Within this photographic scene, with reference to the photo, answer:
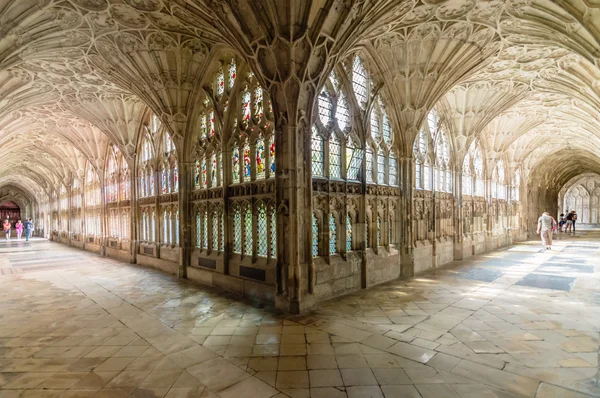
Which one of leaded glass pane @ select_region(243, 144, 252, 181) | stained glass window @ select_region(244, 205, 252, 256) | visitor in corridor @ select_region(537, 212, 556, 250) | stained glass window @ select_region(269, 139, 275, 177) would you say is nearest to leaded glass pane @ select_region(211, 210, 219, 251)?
stained glass window @ select_region(244, 205, 252, 256)

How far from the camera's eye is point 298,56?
6.60 metres

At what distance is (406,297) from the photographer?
24.9ft

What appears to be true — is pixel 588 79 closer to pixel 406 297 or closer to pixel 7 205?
pixel 406 297

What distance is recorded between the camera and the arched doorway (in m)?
43.2

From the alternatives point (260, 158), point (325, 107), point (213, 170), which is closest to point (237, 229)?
point (260, 158)

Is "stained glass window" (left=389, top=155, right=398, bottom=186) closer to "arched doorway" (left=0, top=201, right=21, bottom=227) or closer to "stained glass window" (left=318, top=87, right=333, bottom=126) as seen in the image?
"stained glass window" (left=318, top=87, right=333, bottom=126)

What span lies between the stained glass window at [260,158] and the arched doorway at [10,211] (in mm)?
51744

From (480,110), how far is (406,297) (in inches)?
377

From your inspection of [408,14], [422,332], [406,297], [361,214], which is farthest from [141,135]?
[422,332]

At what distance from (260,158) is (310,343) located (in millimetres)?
4996

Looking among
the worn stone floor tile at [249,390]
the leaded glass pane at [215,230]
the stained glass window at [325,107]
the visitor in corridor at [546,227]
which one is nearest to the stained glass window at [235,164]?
the leaded glass pane at [215,230]

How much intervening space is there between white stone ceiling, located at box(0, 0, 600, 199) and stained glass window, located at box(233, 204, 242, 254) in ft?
11.1

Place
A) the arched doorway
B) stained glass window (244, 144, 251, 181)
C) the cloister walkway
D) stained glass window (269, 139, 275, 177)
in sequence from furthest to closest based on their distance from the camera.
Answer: the arched doorway, stained glass window (244, 144, 251, 181), stained glass window (269, 139, 275, 177), the cloister walkway

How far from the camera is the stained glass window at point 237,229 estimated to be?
29.0 feet
